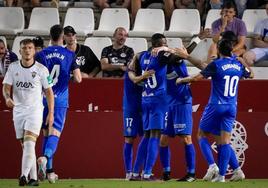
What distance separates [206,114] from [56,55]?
98.4 inches

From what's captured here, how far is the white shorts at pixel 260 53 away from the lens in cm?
2142

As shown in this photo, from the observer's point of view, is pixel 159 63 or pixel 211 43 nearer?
pixel 159 63

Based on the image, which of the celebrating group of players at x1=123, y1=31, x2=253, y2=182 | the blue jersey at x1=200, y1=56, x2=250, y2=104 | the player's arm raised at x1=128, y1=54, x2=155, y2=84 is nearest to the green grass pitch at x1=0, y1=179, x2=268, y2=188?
the celebrating group of players at x1=123, y1=31, x2=253, y2=182

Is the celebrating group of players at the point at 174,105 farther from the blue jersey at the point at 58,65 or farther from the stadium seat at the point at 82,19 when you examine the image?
the stadium seat at the point at 82,19

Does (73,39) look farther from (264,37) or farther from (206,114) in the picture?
(264,37)

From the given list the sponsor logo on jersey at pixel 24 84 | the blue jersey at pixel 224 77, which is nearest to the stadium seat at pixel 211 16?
the blue jersey at pixel 224 77

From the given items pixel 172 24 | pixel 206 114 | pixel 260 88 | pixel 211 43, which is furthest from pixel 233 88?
pixel 172 24

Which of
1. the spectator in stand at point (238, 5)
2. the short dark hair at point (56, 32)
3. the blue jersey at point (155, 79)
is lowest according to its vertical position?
the blue jersey at point (155, 79)

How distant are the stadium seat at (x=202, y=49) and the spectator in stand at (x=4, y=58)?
3379 millimetres

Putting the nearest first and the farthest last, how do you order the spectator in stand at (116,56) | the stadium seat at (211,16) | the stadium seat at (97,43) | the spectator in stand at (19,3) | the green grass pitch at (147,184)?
the green grass pitch at (147,184), the spectator in stand at (116,56), the stadium seat at (97,43), the stadium seat at (211,16), the spectator in stand at (19,3)

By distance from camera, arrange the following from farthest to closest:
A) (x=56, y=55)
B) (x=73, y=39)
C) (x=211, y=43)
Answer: (x=211, y=43), (x=73, y=39), (x=56, y=55)

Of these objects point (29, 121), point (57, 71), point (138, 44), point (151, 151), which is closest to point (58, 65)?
point (57, 71)

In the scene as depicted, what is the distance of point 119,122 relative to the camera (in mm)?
20219

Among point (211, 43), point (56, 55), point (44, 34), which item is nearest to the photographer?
point (56, 55)
